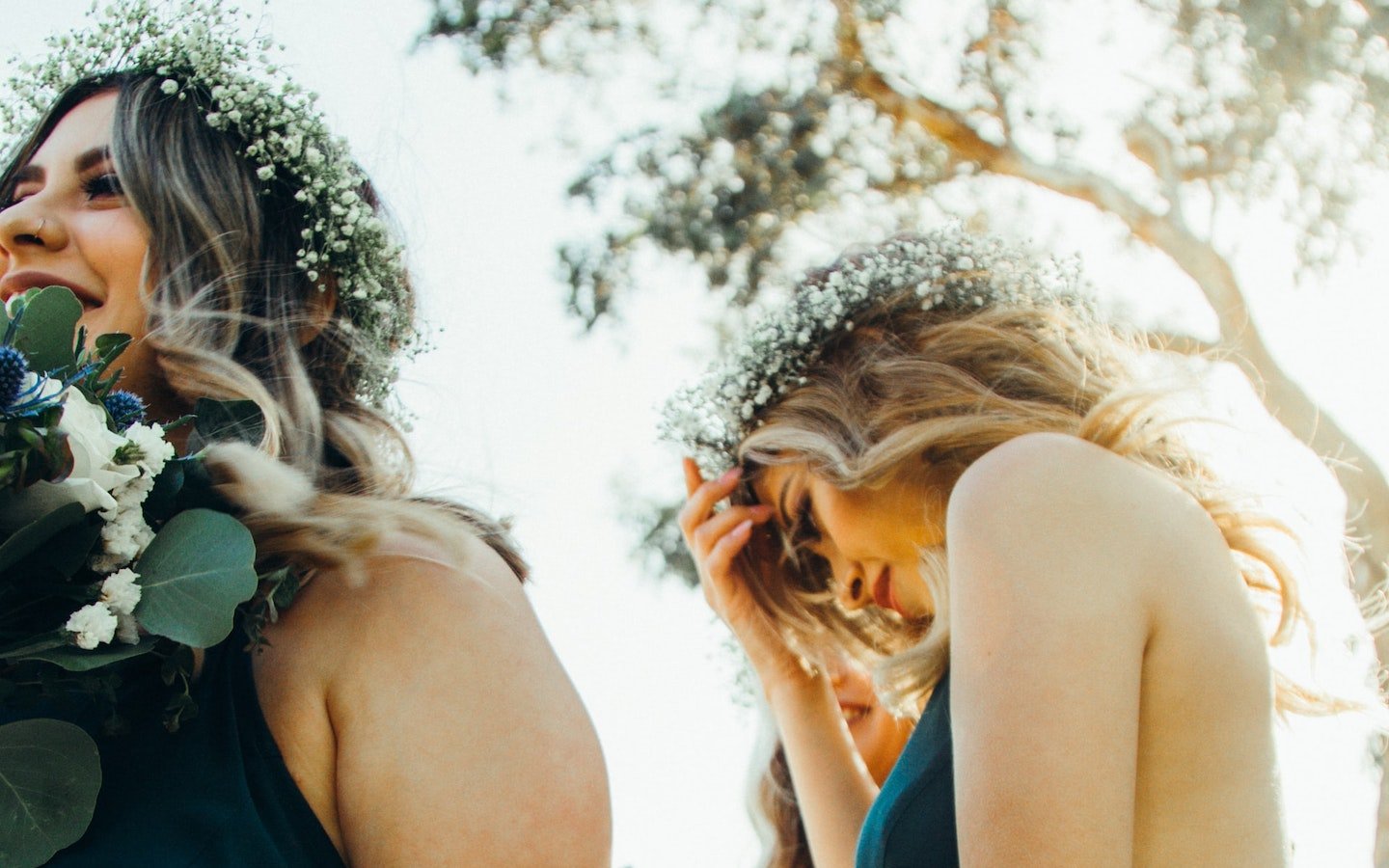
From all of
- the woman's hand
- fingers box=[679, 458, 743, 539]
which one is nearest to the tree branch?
the woman's hand

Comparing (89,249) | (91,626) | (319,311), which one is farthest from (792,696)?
(91,626)

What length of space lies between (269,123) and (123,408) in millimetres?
989

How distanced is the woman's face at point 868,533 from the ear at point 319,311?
1250 mm

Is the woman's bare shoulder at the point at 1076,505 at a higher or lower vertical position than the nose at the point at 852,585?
higher

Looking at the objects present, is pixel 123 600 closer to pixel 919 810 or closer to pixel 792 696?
pixel 919 810

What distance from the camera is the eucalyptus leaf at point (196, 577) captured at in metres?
1.48

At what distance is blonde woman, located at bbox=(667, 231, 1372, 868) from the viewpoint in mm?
2123

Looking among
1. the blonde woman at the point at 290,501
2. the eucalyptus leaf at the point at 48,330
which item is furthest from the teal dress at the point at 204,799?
the eucalyptus leaf at the point at 48,330

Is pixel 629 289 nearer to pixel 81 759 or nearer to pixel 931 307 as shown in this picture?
pixel 931 307

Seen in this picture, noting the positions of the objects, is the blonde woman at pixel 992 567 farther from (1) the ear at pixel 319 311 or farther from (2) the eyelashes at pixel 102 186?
(2) the eyelashes at pixel 102 186

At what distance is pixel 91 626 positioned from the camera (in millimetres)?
1448

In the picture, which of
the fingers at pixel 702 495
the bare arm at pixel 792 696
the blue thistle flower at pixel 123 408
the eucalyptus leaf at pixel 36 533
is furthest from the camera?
the fingers at pixel 702 495

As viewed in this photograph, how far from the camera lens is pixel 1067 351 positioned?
2.93 m

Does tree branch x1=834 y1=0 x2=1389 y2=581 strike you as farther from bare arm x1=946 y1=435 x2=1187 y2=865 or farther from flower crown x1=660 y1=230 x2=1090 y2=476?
bare arm x1=946 y1=435 x2=1187 y2=865
